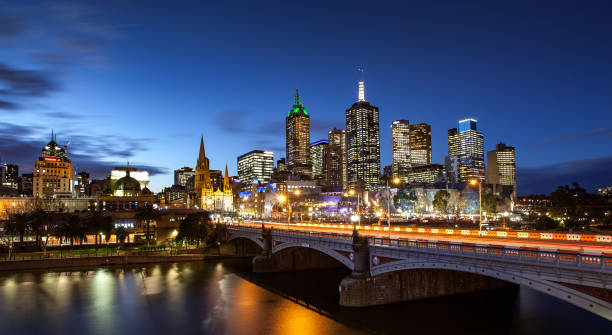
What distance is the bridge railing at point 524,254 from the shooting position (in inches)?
1029

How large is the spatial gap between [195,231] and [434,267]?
76092mm

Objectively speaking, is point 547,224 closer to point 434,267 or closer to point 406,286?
point 406,286

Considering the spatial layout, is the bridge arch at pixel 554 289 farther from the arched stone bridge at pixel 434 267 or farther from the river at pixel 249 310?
the river at pixel 249 310

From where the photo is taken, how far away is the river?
4394 centimetres

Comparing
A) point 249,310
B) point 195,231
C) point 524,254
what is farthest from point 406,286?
point 195,231

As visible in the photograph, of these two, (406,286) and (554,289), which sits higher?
(554,289)

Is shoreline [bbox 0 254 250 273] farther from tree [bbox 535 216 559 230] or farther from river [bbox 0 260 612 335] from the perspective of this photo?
tree [bbox 535 216 559 230]

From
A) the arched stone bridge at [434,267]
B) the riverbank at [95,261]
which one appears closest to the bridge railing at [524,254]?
the arched stone bridge at [434,267]

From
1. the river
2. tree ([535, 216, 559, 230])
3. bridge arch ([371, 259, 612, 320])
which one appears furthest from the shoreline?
tree ([535, 216, 559, 230])

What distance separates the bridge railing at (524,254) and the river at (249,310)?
31.0ft

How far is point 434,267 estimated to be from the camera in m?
38.1

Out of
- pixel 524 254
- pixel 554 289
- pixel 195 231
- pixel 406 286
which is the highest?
pixel 524 254

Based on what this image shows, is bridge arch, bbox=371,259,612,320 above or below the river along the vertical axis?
above

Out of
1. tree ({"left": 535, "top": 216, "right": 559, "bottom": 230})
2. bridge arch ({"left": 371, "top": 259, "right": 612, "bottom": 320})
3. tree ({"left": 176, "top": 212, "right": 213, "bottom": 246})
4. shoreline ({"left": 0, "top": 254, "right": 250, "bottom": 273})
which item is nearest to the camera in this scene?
bridge arch ({"left": 371, "top": 259, "right": 612, "bottom": 320})
